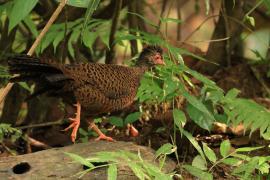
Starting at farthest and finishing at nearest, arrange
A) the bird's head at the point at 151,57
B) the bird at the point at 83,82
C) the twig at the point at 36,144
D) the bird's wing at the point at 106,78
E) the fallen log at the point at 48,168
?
the twig at the point at 36,144 < the bird's head at the point at 151,57 < the bird's wing at the point at 106,78 < the bird at the point at 83,82 < the fallen log at the point at 48,168

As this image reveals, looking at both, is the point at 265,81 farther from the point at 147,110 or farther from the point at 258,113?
the point at 258,113

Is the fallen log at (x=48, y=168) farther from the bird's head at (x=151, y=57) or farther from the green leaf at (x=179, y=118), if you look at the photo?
the bird's head at (x=151, y=57)

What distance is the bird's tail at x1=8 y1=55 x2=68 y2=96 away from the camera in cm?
371

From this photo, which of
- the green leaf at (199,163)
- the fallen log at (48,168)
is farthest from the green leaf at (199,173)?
the fallen log at (48,168)

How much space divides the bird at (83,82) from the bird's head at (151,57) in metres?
0.16

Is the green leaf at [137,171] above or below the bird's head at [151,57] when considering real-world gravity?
below

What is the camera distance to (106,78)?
4.21m

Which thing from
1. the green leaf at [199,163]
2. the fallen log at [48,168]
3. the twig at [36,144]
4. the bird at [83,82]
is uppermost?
the bird at [83,82]

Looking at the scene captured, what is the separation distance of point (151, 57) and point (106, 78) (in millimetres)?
580

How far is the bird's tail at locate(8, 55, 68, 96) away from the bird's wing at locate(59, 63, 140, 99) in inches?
3.3

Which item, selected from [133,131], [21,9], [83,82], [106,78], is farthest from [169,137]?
[21,9]

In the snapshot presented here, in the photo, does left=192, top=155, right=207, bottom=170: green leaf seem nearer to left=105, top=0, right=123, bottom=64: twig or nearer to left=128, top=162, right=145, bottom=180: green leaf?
left=128, top=162, right=145, bottom=180: green leaf

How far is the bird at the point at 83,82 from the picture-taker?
3811 millimetres

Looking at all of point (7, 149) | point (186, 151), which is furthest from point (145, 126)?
point (7, 149)
